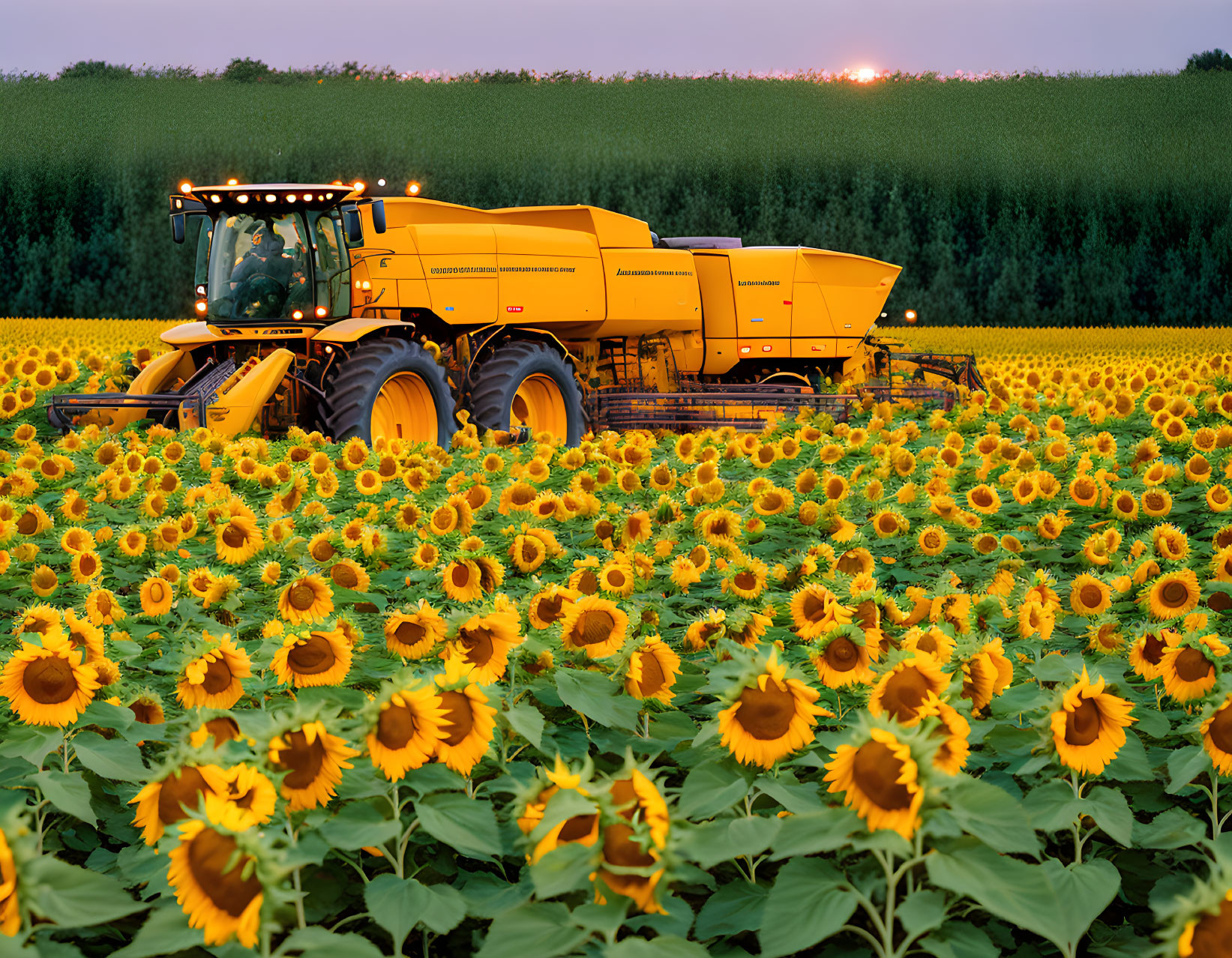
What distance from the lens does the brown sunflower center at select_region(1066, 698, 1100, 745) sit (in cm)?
241

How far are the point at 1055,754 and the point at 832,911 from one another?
33.2 inches

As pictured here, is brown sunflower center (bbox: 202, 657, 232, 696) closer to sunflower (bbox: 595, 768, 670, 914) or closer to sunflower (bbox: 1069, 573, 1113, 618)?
sunflower (bbox: 595, 768, 670, 914)

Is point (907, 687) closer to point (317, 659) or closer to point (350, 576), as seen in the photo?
point (317, 659)

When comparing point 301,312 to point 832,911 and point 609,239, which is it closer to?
point 609,239

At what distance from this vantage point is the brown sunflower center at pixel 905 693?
2.53 metres

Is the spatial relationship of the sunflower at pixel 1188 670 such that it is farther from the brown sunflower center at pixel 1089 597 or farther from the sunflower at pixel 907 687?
the brown sunflower center at pixel 1089 597

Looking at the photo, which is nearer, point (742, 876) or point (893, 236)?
point (742, 876)

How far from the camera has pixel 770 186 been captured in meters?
38.5

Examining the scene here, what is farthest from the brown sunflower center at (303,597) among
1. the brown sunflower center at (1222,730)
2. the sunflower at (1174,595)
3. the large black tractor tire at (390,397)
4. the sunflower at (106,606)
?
the large black tractor tire at (390,397)

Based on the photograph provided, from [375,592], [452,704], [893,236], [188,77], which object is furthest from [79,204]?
[452,704]

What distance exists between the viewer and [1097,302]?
3562 centimetres

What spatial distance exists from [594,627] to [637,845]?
1451mm

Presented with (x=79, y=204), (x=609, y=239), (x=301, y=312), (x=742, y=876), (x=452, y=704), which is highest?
(x=79, y=204)

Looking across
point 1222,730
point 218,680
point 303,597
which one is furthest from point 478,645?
point 1222,730
